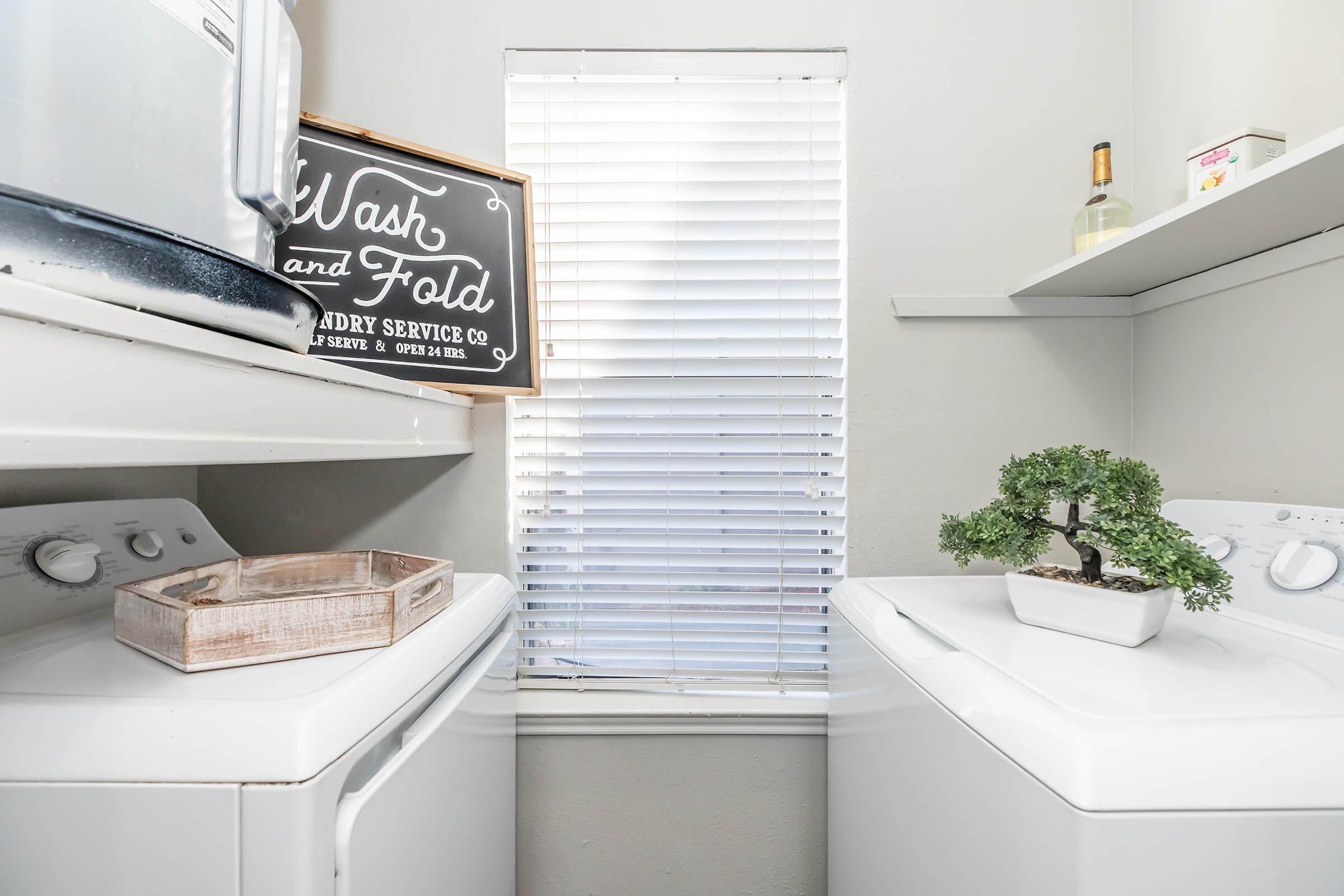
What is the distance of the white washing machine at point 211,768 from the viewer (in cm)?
54

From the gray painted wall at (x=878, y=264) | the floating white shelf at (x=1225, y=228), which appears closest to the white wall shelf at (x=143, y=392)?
the gray painted wall at (x=878, y=264)

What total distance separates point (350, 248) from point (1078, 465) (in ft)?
4.46

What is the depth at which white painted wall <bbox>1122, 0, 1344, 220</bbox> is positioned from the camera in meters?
0.99

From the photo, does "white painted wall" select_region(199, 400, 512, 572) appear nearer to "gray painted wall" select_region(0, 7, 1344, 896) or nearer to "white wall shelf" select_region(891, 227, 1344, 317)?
"gray painted wall" select_region(0, 7, 1344, 896)

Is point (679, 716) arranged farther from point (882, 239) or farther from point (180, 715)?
point (882, 239)

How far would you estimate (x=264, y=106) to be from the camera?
24.5 inches

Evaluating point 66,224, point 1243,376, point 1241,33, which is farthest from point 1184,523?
point 66,224

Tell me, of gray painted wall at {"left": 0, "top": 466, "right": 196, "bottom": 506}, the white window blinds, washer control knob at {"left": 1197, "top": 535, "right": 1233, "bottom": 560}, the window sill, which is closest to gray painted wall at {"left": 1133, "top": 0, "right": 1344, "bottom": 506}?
washer control knob at {"left": 1197, "top": 535, "right": 1233, "bottom": 560}

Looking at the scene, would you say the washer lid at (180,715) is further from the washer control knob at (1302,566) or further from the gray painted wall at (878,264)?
the washer control knob at (1302,566)

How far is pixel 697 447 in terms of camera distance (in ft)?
4.78

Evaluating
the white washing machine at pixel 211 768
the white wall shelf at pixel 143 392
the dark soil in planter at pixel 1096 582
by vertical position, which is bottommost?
the white washing machine at pixel 211 768

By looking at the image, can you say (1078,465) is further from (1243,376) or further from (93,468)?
(93,468)

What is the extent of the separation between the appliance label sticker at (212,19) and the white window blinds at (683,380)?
0.87 m

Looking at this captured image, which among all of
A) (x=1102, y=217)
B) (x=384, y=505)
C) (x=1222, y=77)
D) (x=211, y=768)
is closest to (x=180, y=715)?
(x=211, y=768)
